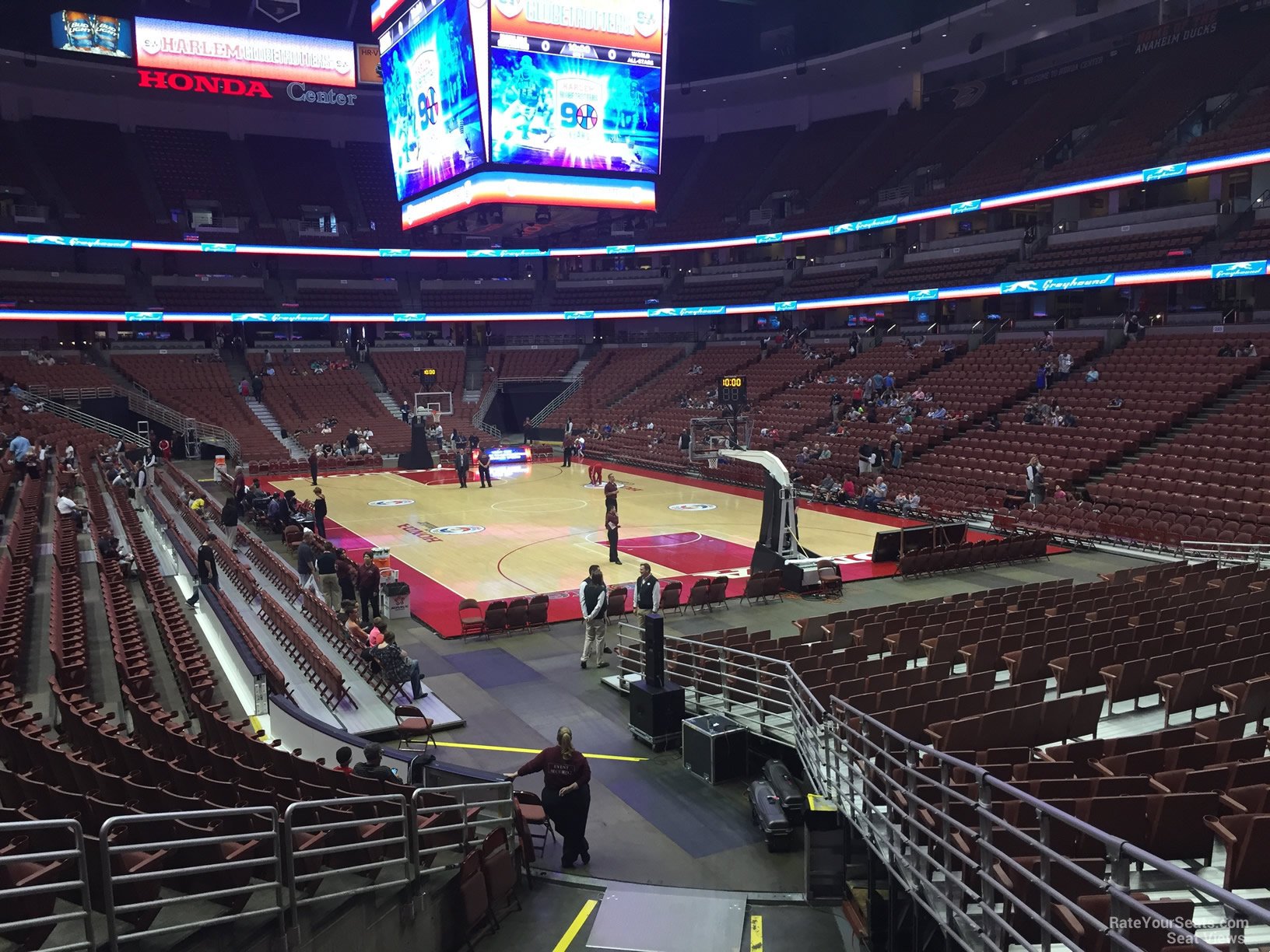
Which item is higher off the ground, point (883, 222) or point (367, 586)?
point (883, 222)

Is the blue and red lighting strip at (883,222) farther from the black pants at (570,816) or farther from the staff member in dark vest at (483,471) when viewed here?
the black pants at (570,816)

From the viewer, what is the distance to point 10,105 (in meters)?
48.1

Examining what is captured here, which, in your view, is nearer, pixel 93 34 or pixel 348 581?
pixel 348 581

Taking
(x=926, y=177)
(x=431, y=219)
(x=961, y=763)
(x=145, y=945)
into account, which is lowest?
(x=145, y=945)

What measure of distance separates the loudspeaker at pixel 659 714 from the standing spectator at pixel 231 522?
14.1m

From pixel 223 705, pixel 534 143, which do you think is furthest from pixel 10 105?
pixel 223 705

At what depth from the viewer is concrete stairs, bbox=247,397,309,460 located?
42.3 metres

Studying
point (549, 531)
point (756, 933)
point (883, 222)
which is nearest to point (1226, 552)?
point (549, 531)

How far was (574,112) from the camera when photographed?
28.0 meters

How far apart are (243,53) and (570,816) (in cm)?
4407

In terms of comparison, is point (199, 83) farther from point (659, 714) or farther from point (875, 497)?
point (659, 714)

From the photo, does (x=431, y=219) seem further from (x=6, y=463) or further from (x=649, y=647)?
(x=649, y=647)

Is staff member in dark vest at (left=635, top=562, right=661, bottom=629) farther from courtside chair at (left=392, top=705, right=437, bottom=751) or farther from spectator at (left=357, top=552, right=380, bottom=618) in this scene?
spectator at (left=357, top=552, right=380, bottom=618)

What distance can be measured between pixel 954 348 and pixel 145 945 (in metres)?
36.3
